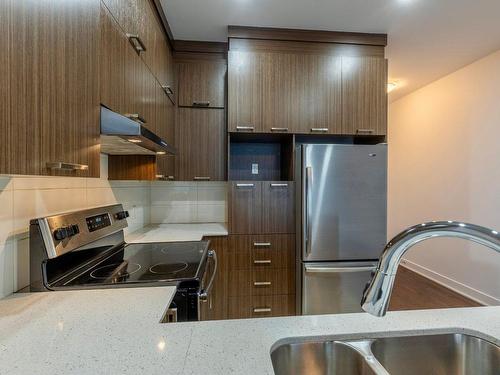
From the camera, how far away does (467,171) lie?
2.97 m

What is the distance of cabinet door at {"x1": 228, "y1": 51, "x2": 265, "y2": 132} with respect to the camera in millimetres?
→ 2229

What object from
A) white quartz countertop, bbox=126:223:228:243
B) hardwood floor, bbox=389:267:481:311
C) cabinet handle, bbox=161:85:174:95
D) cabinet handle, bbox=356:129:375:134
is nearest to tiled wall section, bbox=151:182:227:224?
white quartz countertop, bbox=126:223:228:243

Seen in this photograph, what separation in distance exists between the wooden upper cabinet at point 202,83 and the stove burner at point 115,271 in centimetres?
155

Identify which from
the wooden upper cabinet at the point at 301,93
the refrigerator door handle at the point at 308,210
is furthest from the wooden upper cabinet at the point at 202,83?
the refrigerator door handle at the point at 308,210

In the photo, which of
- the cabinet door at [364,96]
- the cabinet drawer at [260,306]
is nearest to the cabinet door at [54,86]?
the cabinet drawer at [260,306]

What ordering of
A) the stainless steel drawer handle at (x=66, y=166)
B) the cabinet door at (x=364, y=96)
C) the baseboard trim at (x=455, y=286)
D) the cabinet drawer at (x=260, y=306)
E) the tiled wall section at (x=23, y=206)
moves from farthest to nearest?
the baseboard trim at (x=455, y=286) → the cabinet door at (x=364, y=96) → the cabinet drawer at (x=260, y=306) → the tiled wall section at (x=23, y=206) → the stainless steel drawer handle at (x=66, y=166)

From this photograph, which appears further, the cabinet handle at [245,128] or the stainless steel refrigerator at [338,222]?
the cabinet handle at [245,128]

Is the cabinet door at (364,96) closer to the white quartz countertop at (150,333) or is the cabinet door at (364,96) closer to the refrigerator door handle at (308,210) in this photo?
the refrigerator door handle at (308,210)

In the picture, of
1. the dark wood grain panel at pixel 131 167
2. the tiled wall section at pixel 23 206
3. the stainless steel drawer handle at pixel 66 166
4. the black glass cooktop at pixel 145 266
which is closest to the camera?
the stainless steel drawer handle at pixel 66 166

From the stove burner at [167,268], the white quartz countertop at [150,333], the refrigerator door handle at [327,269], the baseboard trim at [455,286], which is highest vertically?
the white quartz countertop at [150,333]

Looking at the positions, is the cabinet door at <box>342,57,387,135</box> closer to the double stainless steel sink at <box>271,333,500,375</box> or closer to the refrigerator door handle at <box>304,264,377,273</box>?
the refrigerator door handle at <box>304,264,377,273</box>

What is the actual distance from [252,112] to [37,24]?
5.42 ft

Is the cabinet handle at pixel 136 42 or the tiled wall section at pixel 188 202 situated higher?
the cabinet handle at pixel 136 42

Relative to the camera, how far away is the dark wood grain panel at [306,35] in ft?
7.30
